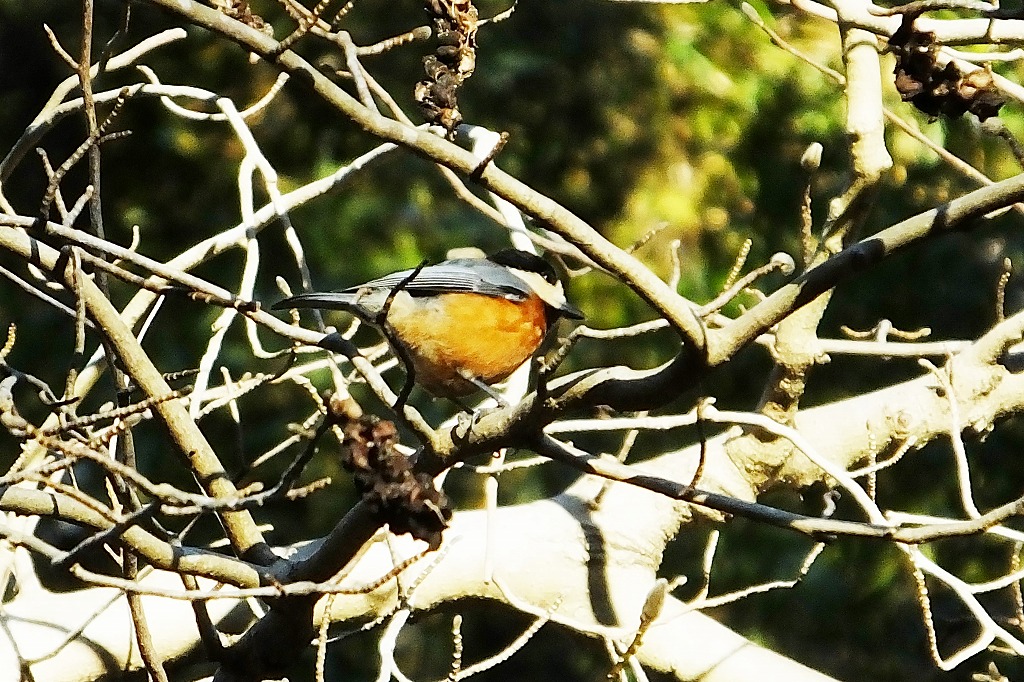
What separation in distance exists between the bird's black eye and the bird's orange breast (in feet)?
0.34

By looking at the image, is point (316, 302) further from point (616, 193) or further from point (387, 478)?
point (616, 193)

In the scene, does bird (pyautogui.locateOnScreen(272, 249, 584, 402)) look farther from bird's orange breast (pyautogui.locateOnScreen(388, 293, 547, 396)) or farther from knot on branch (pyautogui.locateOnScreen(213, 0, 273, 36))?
knot on branch (pyautogui.locateOnScreen(213, 0, 273, 36))

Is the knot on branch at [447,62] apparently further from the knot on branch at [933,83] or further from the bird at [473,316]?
the bird at [473,316]

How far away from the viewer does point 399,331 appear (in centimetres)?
321

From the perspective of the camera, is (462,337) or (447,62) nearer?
(447,62)

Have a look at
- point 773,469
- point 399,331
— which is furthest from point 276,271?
point 773,469

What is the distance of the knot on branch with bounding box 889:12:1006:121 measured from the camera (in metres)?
1.64

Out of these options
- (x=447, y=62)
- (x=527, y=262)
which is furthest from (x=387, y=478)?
(x=527, y=262)

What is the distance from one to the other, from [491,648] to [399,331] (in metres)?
3.45

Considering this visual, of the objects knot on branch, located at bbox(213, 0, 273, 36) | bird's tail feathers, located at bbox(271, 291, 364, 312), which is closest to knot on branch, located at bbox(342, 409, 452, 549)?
knot on branch, located at bbox(213, 0, 273, 36)

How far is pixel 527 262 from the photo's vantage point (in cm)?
324

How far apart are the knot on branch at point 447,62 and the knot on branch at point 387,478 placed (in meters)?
0.43

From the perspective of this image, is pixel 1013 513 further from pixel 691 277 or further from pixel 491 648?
pixel 491 648

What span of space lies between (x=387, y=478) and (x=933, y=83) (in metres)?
0.92
